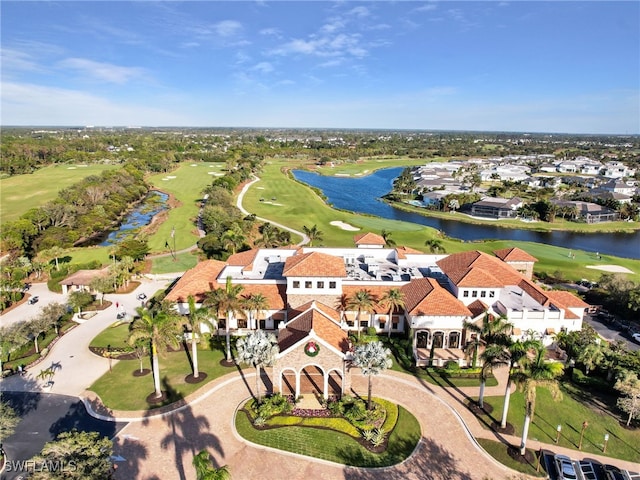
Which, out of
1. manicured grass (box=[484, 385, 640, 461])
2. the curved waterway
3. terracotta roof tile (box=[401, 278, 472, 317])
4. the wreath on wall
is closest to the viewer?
manicured grass (box=[484, 385, 640, 461])

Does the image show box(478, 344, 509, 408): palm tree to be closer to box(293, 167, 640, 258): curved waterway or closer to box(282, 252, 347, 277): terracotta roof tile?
box(282, 252, 347, 277): terracotta roof tile

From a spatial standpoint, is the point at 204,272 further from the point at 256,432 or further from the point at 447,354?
the point at 447,354

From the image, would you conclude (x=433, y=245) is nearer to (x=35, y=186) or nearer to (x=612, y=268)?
(x=612, y=268)

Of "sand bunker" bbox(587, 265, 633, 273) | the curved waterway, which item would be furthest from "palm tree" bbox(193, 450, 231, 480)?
the curved waterway

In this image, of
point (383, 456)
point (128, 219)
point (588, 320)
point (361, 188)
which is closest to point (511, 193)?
point (361, 188)

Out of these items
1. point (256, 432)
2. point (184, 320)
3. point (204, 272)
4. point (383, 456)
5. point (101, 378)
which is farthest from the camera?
point (204, 272)

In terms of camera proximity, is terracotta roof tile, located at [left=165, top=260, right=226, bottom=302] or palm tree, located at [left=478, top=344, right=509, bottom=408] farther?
terracotta roof tile, located at [left=165, top=260, right=226, bottom=302]
